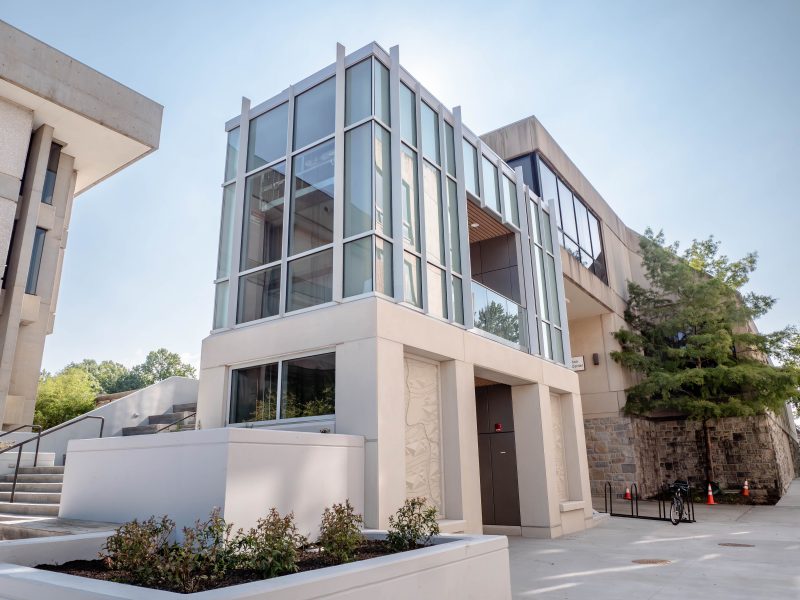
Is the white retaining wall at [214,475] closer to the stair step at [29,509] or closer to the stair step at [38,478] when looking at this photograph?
the stair step at [29,509]

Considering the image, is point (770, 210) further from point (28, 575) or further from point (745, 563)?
point (28, 575)

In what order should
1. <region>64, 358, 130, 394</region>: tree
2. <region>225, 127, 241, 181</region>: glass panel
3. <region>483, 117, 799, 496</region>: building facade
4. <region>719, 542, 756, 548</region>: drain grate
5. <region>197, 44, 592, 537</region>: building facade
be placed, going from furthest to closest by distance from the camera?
<region>64, 358, 130, 394</region>: tree < <region>483, 117, 799, 496</region>: building facade < <region>225, 127, 241, 181</region>: glass panel < <region>719, 542, 756, 548</region>: drain grate < <region>197, 44, 592, 537</region>: building facade

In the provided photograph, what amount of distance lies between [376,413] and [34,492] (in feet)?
20.2

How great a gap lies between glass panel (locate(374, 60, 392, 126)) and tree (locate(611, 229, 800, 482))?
47.8 ft

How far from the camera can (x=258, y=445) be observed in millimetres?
5930

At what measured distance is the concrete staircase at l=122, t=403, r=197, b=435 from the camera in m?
11.4

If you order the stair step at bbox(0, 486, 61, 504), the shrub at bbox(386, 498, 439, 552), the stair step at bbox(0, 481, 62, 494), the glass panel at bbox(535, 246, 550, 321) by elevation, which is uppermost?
the glass panel at bbox(535, 246, 550, 321)

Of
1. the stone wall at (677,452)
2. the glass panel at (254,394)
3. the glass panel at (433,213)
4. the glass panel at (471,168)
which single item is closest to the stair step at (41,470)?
the glass panel at (254,394)

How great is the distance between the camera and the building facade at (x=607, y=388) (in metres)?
17.9

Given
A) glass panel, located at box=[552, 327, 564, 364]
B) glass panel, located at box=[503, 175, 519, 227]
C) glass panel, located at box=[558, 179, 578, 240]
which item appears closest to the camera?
glass panel, located at box=[503, 175, 519, 227]

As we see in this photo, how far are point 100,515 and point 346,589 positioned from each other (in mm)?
4392

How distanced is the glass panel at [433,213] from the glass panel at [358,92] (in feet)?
4.72

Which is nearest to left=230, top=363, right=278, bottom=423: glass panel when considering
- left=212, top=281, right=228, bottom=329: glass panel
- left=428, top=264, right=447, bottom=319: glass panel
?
left=212, top=281, right=228, bottom=329: glass panel

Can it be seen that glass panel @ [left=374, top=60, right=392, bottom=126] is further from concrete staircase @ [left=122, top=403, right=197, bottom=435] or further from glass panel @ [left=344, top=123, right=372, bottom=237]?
concrete staircase @ [left=122, top=403, right=197, bottom=435]
